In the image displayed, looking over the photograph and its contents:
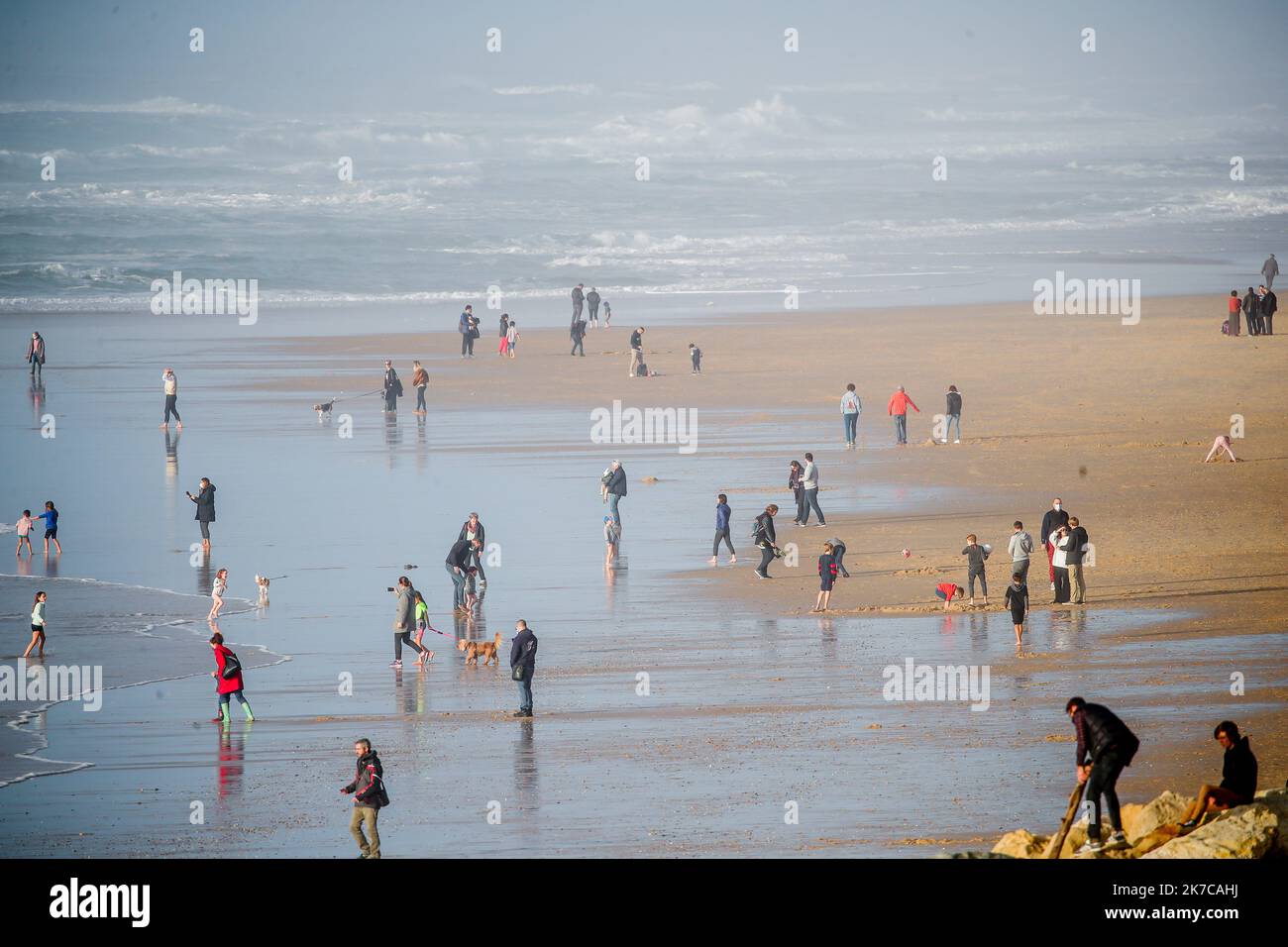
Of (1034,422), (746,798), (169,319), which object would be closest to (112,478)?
(1034,422)

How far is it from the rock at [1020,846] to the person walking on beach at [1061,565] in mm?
11446

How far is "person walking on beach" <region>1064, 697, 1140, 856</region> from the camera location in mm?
12156

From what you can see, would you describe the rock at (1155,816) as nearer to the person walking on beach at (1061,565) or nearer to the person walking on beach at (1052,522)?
the person walking on beach at (1061,565)

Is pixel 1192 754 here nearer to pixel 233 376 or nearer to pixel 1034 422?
pixel 1034 422

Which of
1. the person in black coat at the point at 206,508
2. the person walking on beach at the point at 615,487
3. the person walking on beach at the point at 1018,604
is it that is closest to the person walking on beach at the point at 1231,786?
the person walking on beach at the point at 1018,604

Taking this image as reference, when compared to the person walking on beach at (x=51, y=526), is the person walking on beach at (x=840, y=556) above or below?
below

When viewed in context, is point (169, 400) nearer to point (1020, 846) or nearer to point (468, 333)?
point (468, 333)

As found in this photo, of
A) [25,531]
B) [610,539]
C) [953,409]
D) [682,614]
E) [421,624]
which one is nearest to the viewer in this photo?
[421,624]

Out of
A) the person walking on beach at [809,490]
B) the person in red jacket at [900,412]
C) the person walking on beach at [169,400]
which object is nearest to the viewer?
the person walking on beach at [809,490]

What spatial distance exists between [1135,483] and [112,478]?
69.8ft

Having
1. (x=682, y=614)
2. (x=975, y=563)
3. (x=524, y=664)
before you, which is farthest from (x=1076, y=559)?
(x=524, y=664)

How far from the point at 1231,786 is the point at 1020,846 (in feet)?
5.35

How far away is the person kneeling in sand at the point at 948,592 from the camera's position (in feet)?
75.3

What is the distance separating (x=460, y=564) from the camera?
23.7 meters
